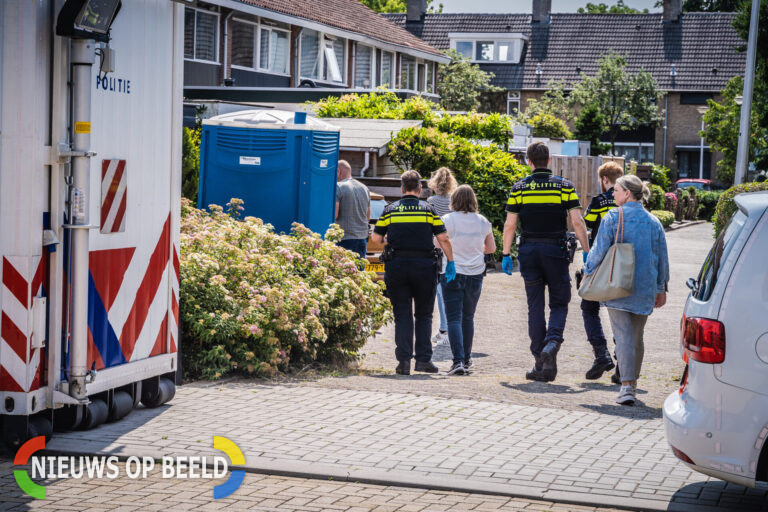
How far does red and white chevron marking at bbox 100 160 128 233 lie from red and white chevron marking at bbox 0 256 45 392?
588 millimetres

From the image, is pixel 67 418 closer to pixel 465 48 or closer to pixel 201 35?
pixel 201 35

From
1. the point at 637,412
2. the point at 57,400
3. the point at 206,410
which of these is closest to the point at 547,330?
the point at 637,412

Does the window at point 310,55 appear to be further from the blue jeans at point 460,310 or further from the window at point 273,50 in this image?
the blue jeans at point 460,310

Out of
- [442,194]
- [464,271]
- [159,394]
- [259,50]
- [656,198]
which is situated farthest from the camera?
[656,198]

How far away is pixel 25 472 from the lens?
232 inches

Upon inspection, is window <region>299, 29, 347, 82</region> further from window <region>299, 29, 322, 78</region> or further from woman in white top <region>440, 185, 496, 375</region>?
woman in white top <region>440, 185, 496, 375</region>

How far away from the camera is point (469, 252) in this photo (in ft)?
31.9

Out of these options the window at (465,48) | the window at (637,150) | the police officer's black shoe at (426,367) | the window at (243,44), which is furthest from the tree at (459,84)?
the police officer's black shoe at (426,367)

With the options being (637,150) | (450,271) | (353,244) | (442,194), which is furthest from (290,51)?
(637,150)

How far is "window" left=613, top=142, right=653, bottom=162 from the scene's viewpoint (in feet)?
183

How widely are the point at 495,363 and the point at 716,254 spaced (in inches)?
212

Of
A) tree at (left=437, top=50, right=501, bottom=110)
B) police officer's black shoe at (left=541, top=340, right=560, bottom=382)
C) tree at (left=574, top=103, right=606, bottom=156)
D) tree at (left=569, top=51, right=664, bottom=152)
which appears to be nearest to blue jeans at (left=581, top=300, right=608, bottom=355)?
police officer's black shoe at (left=541, top=340, right=560, bottom=382)

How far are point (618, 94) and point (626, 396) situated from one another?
45.2m

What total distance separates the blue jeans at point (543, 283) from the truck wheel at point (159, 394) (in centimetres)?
331
